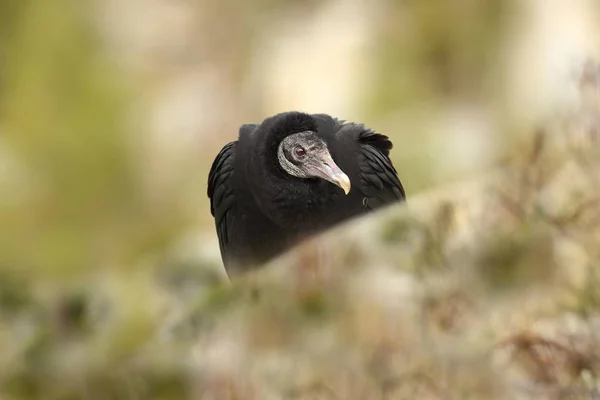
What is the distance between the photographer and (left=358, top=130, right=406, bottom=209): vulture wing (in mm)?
2064

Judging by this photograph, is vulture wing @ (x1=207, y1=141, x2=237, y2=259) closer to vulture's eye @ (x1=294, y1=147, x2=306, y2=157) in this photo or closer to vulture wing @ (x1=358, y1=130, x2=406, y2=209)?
vulture's eye @ (x1=294, y1=147, x2=306, y2=157)

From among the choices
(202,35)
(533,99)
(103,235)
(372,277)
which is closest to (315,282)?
(372,277)

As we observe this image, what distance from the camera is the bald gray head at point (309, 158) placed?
6.10 ft

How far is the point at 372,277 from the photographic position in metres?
1.91

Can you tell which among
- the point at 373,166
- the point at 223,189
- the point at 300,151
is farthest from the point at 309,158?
the point at 223,189

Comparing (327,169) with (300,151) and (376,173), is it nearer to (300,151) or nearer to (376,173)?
(300,151)

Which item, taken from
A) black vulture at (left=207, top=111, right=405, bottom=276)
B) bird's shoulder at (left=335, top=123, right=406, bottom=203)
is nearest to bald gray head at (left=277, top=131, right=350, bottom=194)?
black vulture at (left=207, top=111, right=405, bottom=276)

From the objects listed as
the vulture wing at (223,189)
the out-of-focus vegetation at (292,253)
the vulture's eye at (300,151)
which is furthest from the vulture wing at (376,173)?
the vulture wing at (223,189)

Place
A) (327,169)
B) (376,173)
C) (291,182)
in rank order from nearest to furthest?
(327,169) < (291,182) < (376,173)

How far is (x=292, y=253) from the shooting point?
1.95 m

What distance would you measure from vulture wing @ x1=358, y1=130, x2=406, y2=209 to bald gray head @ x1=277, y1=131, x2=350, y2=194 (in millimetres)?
179

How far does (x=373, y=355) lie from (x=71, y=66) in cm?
277

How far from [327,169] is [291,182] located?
15 centimetres

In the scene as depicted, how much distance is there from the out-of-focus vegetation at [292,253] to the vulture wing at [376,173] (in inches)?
4.9
